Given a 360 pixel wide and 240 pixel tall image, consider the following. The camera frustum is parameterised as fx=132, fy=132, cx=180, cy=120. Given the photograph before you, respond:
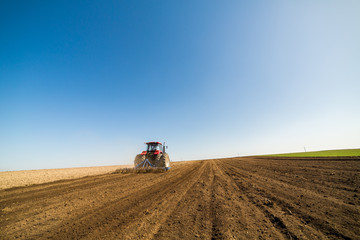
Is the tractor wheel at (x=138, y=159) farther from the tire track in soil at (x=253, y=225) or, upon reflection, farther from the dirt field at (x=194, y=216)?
the tire track in soil at (x=253, y=225)

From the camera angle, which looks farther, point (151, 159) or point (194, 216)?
point (151, 159)

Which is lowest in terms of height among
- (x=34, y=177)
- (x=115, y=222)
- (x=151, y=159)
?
(x=34, y=177)

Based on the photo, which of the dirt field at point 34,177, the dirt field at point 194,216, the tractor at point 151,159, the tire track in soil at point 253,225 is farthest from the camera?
the tractor at point 151,159

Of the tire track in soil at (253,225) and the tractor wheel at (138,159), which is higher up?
the tractor wheel at (138,159)

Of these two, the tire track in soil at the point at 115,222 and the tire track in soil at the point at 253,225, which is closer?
the tire track in soil at the point at 253,225

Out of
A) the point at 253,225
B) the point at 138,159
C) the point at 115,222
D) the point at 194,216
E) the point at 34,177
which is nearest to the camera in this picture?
the point at 253,225

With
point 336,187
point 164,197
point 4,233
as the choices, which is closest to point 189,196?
point 164,197

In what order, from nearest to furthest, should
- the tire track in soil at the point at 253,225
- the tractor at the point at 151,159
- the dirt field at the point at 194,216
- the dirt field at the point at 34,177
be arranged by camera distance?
the tire track in soil at the point at 253,225 → the dirt field at the point at 194,216 → the dirt field at the point at 34,177 → the tractor at the point at 151,159

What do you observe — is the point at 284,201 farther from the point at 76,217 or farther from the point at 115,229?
the point at 76,217

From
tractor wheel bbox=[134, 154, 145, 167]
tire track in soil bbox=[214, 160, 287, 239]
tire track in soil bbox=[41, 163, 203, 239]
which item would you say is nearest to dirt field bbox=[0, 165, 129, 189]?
tractor wheel bbox=[134, 154, 145, 167]

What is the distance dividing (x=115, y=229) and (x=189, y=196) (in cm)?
261

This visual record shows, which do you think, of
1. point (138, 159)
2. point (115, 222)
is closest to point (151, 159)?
point (138, 159)

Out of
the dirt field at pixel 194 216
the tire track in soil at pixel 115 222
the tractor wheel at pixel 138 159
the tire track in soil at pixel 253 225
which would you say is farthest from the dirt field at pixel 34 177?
the tire track in soil at pixel 253 225

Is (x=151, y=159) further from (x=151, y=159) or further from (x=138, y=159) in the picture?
(x=138, y=159)
